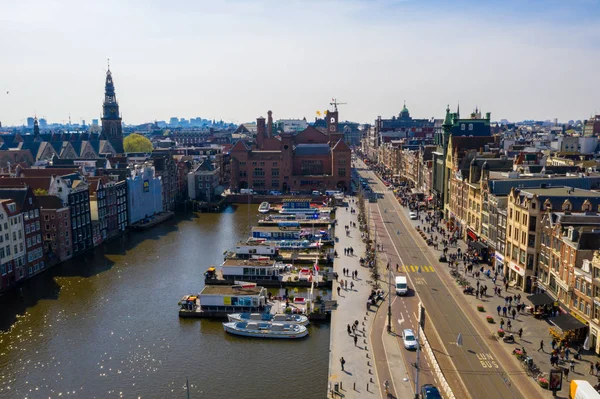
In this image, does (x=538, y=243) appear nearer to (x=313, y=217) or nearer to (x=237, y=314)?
(x=237, y=314)

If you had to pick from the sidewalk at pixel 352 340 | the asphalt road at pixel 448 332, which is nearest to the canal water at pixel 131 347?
the sidewalk at pixel 352 340

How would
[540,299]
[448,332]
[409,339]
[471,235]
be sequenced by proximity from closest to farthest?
1. [409,339]
2. [448,332]
3. [540,299]
4. [471,235]

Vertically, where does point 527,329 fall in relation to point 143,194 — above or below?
below

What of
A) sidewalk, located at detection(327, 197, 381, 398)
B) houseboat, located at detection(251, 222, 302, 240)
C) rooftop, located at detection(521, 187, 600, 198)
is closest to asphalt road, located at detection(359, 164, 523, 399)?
sidewalk, located at detection(327, 197, 381, 398)

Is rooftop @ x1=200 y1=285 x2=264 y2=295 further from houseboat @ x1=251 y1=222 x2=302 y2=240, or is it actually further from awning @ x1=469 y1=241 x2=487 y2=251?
awning @ x1=469 y1=241 x2=487 y2=251

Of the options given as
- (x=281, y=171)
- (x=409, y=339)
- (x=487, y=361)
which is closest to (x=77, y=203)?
(x=409, y=339)

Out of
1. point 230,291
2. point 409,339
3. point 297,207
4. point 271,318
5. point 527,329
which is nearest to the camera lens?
point 409,339

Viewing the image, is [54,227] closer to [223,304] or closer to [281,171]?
[223,304]

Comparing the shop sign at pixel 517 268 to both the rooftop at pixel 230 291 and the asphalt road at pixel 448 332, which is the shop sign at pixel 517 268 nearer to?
the asphalt road at pixel 448 332

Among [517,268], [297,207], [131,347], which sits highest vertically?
[297,207]
